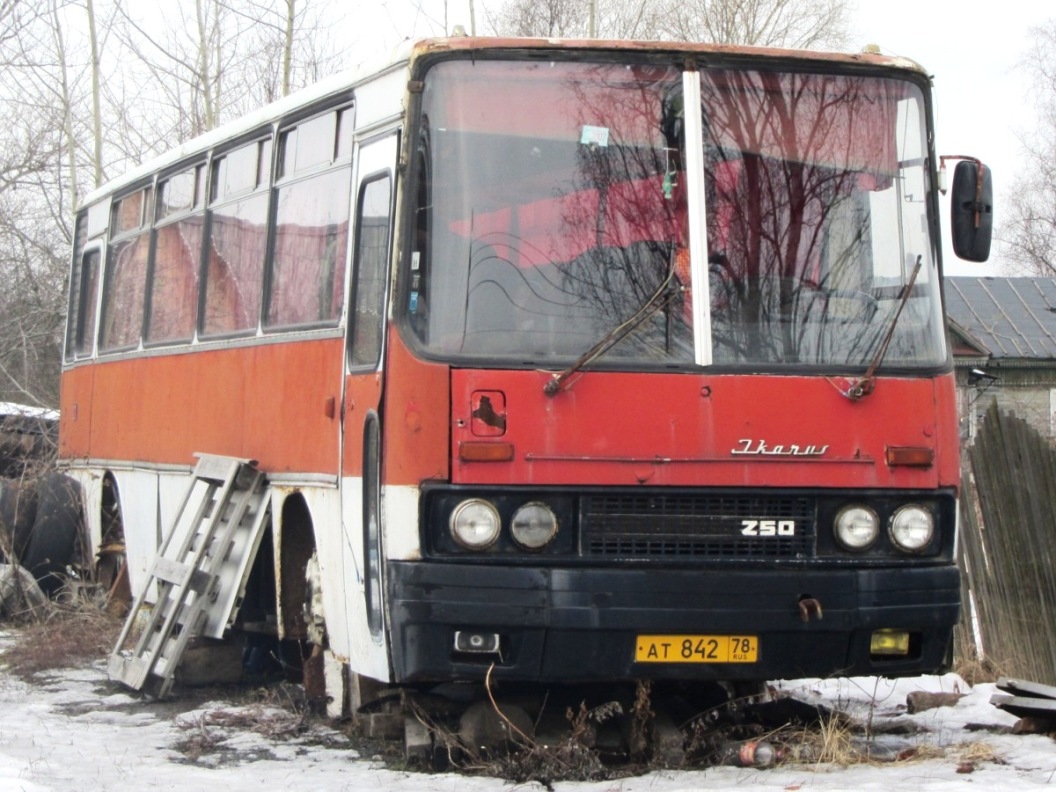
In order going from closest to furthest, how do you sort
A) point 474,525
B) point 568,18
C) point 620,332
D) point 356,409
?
point 474,525, point 620,332, point 356,409, point 568,18

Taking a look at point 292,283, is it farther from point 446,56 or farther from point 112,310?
point 112,310

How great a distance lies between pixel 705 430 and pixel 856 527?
2.58ft

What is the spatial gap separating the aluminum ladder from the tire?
13.1 feet

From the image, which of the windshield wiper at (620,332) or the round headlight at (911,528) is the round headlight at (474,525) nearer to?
the windshield wiper at (620,332)

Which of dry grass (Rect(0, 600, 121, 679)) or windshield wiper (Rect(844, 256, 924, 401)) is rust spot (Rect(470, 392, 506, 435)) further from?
dry grass (Rect(0, 600, 121, 679))

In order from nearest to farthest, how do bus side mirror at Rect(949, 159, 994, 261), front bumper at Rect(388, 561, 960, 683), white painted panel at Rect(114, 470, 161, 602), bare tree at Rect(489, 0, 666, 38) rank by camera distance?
1. front bumper at Rect(388, 561, 960, 683)
2. bus side mirror at Rect(949, 159, 994, 261)
3. white painted panel at Rect(114, 470, 161, 602)
4. bare tree at Rect(489, 0, 666, 38)

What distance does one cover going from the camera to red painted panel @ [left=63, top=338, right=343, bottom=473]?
849 centimetres

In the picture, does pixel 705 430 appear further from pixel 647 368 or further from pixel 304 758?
pixel 304 758

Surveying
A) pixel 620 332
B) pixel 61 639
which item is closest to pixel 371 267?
pixel 620 332

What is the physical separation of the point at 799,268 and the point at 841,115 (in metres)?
0.74

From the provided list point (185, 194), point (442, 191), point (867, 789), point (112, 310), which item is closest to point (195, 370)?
point (185, 194)

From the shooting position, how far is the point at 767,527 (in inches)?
285

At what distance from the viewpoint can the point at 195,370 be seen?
10859 millimetres

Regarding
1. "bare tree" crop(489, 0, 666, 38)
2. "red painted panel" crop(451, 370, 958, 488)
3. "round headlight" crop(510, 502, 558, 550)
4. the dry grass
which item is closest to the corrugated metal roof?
"bare tree" crop(489, 0, 666, 38)
